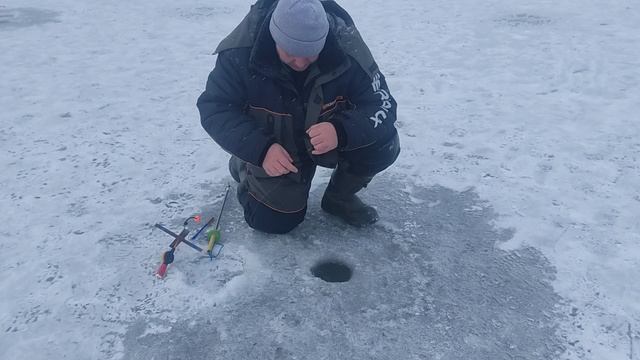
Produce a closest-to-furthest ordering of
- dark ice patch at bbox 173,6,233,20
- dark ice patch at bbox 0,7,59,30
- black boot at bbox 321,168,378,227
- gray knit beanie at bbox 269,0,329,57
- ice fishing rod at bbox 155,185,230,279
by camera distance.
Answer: gray knit beanie at bbox 269,0,329,57 < ice fishing rod at bbox 155,185,230,279 < black boot at bbox 321,168,378,227 < dark ice patch at bbox 0,7,59,30 < dark ice patch at bbox 173,6,233,20

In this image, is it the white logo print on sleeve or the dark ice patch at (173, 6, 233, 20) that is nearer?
the white logo print on sleeve

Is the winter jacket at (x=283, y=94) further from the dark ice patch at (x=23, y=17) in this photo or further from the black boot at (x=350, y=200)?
the dark ice patch at (x=23, y=17)

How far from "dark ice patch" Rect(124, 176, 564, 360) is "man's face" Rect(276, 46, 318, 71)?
100cm

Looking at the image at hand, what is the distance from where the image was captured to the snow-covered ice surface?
245cm

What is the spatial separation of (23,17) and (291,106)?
6.34 m

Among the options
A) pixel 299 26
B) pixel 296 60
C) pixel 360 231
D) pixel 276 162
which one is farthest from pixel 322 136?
pixel 360 231

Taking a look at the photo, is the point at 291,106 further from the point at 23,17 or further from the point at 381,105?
the point at 23,17

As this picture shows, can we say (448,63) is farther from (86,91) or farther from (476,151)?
(86,91)

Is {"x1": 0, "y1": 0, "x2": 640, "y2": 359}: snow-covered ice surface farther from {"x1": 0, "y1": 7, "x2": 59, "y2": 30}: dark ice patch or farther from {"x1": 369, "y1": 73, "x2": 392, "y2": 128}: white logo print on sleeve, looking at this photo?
{"x1": 0, "y1": 7, "x2": 59, "y2": 30}: dark ice patch

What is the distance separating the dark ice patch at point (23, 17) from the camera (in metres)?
7.01

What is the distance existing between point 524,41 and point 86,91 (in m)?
4.91

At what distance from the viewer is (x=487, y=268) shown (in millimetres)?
2842

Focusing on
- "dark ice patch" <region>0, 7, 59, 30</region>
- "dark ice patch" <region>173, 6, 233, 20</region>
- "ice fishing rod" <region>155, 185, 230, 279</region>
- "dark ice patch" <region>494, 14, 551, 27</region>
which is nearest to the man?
"ice fishing rod" <region>155, 185, 230, 279</region>

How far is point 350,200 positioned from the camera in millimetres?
3123
